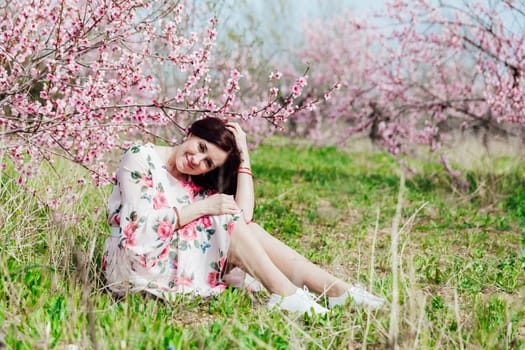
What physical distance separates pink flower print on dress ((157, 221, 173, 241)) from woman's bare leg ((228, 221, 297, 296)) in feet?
1.11

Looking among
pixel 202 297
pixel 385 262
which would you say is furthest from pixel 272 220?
pixel 202 297

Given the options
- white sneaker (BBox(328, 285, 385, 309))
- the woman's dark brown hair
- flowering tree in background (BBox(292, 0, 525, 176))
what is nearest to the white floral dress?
the woman's dark brown hair

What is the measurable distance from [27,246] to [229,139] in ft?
4.32

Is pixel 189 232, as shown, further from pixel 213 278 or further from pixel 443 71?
pixel 443 71

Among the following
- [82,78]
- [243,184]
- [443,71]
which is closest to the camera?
[243,184]

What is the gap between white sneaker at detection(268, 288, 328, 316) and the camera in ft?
9.19

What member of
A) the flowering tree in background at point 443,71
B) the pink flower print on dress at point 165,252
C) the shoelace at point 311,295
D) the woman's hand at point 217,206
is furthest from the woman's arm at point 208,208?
the flowering tree in background at point 443,71

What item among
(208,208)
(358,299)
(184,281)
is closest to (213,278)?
(184,281)

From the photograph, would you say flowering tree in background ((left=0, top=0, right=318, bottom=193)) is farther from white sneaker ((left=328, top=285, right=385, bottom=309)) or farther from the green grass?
white sneaker ((left=328, top=285, right=385, bottom=309))

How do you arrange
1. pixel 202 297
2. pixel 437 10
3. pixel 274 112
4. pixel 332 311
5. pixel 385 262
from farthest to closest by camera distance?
pixel 437 10 < pixel 385 262 < pixel 274 112 < pixel 202 297 < pixel 332 311

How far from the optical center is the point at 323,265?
3.95 meters

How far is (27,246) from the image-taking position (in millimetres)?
3338

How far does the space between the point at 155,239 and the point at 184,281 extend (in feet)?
0.95

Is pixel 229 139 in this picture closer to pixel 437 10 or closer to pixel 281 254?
pixel 281 254
